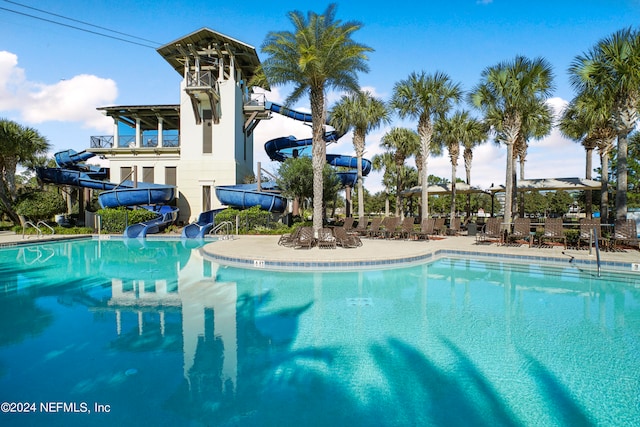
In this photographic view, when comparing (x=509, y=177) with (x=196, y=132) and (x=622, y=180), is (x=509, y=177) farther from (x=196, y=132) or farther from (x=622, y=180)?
(x=196, y=132)

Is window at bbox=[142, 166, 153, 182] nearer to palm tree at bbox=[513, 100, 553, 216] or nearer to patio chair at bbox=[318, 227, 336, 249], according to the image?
patio chair at bbox=[318, 227, 336, 249]

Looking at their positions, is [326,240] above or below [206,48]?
below

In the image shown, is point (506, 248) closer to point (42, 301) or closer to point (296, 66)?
point (296, 66)

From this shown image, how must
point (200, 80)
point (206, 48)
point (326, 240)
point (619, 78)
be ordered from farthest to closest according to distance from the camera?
point (206, 48) → point (200, 80) → point (326, 240) → point (619, 78)

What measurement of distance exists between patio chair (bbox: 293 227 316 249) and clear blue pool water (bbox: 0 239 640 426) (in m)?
3.90

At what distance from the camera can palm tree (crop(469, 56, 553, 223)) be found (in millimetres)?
14820

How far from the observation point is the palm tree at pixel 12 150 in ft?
70.6

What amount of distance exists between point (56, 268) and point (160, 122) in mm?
20379

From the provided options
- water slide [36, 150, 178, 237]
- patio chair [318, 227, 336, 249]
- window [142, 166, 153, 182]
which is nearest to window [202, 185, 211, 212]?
water slide [36, 150, 178, 237]

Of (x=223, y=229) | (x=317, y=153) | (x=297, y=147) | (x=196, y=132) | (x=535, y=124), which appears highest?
(x=196, y=132)

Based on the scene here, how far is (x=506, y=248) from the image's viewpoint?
12.5m

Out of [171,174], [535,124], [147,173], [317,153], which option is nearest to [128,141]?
[147,173]

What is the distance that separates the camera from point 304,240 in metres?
12.2

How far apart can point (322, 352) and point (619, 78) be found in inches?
609
